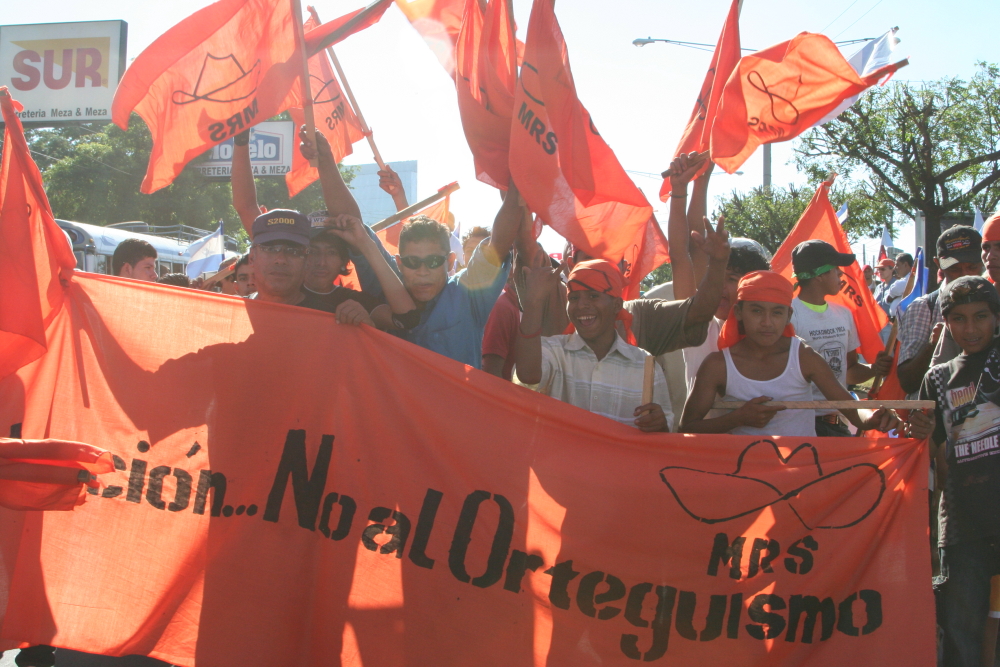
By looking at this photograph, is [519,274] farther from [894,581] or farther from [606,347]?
[894,581]

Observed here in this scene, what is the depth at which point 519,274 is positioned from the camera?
13.0ft

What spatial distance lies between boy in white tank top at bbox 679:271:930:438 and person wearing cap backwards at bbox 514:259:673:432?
0.57ft

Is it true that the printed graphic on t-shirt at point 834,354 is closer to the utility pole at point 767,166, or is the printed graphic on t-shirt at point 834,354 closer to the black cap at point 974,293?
the black cap at point 974,293

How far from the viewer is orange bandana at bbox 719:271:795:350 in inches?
136

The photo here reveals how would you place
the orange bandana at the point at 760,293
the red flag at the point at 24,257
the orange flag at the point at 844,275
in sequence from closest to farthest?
the red flag at the point at 24,257
the orange bandana at the point at 760,293
the orange flag at the point at 844,275

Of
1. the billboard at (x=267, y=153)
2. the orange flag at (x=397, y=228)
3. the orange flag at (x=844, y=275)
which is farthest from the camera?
the billboard at (x=267, y=153)

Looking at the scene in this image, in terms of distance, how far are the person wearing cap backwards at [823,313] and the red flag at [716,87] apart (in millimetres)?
853

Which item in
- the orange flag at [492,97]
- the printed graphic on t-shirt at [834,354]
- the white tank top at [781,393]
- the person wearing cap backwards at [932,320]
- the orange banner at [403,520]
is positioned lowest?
the orange banner at [403,520]

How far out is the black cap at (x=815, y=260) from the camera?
4.46 metres

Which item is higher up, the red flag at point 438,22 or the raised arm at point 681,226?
the red flag at point 438,22

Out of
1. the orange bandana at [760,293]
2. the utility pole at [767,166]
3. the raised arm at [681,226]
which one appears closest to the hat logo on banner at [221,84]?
the raised arm at [681,226]

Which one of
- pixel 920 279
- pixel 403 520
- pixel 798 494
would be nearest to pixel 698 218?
pixel 798 494

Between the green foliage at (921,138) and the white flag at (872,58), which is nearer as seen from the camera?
the white flag at (872,58)

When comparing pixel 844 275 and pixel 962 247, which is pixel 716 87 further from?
pixel 962 247
